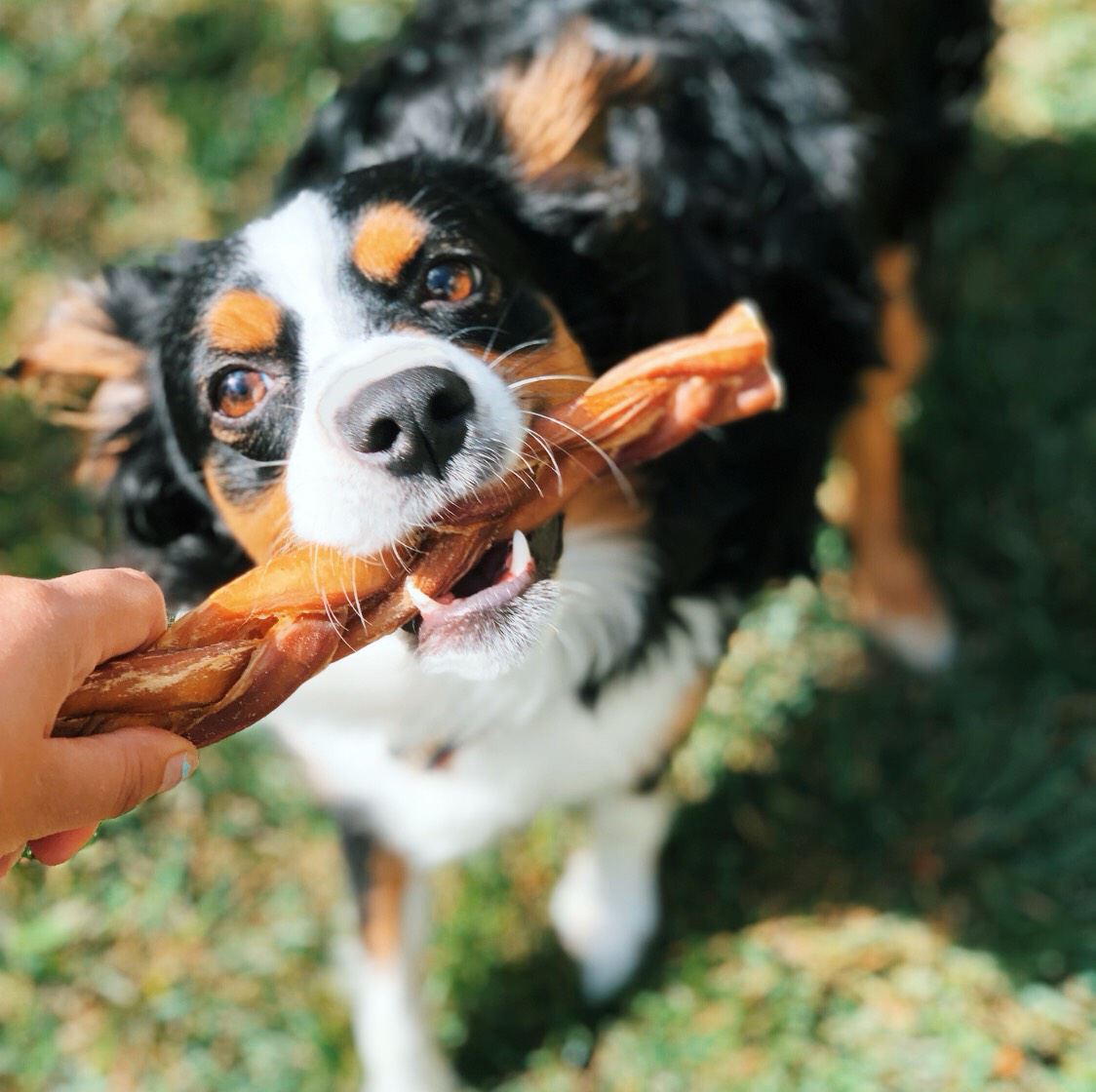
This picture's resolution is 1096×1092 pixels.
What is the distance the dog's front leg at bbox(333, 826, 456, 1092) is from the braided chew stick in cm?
88

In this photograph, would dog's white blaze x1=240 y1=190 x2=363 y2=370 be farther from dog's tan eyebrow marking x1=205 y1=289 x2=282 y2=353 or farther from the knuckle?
the knuckle

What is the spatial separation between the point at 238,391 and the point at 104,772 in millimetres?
686

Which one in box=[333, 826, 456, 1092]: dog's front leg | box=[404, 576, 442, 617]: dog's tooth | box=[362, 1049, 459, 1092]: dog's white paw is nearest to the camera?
box=[404, 576, 442, 617]: dog's tooth

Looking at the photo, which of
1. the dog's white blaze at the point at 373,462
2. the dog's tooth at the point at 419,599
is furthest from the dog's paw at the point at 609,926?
the dog's white blaze at the point at 373,462

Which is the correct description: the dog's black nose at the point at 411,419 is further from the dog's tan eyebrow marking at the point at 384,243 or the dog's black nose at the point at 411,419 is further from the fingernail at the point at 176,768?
the fingernail at the point at 176,768

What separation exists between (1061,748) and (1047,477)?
762mm

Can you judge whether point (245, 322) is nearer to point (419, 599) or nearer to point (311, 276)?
point (311, 276)

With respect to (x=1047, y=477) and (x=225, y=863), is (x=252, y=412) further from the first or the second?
(x=1047, y=477)

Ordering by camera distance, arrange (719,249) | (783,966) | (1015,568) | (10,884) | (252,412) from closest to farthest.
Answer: (252,412), (719,249), (783,966), (10,884), (1015,568)

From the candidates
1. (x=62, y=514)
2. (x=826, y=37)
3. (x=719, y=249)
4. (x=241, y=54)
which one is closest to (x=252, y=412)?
(x=719, y=249)

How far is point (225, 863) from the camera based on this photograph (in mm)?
2797

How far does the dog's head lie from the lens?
1.41m

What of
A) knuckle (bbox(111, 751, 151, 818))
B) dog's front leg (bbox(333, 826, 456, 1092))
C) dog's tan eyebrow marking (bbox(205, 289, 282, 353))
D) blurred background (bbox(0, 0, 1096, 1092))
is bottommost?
blurred background (bbox(0, 0, 1096, 1092))

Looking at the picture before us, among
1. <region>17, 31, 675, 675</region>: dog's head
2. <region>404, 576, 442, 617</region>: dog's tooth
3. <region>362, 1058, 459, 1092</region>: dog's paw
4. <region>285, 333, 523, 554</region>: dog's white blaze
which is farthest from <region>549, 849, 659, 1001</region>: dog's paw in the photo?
<region>285, 333, 523, 554</region>: dog's white blaze
